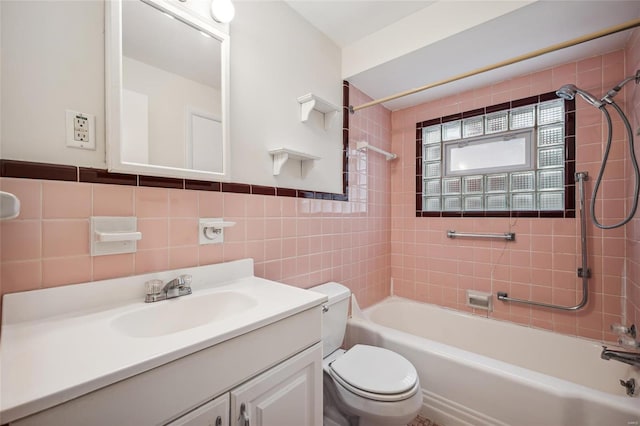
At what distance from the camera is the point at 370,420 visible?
1152mm

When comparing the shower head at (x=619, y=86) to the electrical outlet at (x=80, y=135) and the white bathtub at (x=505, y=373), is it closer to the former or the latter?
the white bathtub at (x=505, y=373)

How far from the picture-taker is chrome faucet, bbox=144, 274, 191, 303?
3.10 ft

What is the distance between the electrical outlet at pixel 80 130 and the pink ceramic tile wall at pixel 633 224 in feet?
8.15

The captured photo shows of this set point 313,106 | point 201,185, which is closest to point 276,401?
point 201,185

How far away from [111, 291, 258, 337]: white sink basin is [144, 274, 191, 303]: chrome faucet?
0.03 metres

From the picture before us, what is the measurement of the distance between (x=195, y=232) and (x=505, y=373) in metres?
1.59

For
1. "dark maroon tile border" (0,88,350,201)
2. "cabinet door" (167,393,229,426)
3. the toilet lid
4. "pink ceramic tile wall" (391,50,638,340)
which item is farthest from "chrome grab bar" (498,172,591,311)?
"cabinet door" (167,393,229,426)

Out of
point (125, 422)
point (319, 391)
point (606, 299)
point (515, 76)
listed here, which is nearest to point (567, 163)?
point (515, 76)

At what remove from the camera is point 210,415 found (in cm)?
68

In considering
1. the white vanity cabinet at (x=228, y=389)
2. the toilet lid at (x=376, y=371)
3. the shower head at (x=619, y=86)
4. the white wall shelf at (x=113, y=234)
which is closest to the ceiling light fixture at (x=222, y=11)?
the white wall shelf at (x=113, y=234)

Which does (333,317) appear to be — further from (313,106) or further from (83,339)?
(313,106)

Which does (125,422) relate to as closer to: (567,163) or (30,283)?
(30,283)

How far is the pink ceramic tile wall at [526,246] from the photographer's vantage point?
5.36 feet

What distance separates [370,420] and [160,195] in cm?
129
